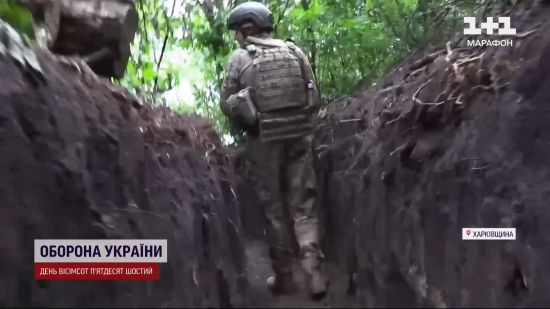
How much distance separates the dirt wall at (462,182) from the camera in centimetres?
112

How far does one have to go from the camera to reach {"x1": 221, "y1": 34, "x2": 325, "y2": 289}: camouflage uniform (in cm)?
166

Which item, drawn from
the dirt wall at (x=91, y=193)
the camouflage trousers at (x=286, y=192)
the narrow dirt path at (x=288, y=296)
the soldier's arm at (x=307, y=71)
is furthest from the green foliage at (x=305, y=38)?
the narrow dirt path at (x=288, y=296)

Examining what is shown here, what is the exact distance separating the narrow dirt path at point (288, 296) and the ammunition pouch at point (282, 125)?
1.14 ft

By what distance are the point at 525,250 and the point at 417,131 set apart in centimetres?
41

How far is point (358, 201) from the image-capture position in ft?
5.31

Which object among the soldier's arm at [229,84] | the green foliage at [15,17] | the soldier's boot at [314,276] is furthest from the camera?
the soldier's arm at [229,84]

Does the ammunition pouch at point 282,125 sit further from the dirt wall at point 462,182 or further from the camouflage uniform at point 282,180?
the dirt wall at point 462,182

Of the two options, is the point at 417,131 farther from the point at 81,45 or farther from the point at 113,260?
the point at 81,45

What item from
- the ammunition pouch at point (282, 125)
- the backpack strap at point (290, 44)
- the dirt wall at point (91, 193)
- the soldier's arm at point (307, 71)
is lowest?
the dirt wall at point (91, 193)

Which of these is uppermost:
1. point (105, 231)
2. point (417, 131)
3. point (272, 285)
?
point (417, 131)

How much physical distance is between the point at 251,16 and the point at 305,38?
207mm

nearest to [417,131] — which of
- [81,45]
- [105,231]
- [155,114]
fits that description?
[155,114]

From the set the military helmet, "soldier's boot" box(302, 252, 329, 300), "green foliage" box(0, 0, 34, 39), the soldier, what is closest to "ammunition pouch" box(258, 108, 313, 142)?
the soldier

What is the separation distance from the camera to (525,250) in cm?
112
